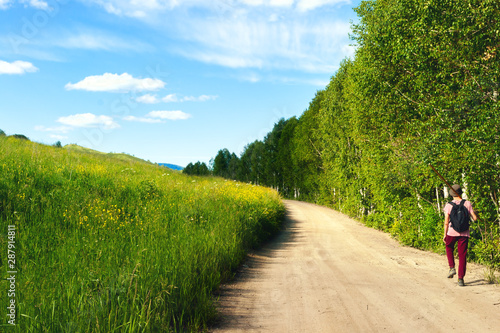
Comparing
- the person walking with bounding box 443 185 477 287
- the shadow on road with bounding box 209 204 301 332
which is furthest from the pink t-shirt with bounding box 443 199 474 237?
the shadow on road with bounding box 209 204 301 332

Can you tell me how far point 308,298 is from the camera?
6.93m

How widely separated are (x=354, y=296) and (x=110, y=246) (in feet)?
16.9

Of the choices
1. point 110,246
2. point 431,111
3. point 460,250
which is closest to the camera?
point 110,246

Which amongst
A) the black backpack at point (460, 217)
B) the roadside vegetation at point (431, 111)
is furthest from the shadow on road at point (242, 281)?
the roadside vegetation at point (431, 111)

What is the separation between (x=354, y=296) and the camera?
23.2 ft

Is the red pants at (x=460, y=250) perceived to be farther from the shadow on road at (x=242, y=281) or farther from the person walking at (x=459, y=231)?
the shadow on road at (x=242, y=281)

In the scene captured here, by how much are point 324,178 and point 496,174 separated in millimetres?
30805

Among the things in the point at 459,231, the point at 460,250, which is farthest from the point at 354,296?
the point at 459,231

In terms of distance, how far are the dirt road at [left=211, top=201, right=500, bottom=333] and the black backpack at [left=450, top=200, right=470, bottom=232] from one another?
1.40 m

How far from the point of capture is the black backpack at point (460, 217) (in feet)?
28.4

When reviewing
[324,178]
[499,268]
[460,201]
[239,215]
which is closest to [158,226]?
Result: [239,215]

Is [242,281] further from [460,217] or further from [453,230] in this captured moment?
[460,217]

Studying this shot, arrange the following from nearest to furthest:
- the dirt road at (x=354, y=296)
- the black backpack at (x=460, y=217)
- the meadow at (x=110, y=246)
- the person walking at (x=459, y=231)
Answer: the meadow at (x=110, y=246), the dirt road at (x=354, y=296), the person walking at (x=459, y=231), the black backpack at (x=460, y=217)

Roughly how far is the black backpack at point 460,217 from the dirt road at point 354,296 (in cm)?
140
